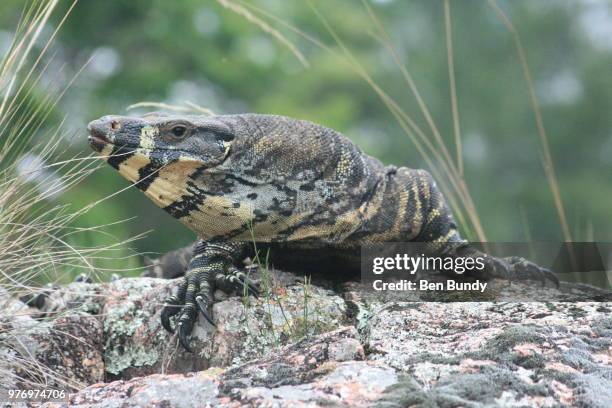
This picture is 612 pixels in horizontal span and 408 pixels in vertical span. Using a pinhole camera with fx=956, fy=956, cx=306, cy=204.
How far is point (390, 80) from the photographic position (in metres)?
31.3

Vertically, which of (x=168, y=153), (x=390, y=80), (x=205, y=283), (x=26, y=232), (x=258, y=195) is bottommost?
(x=205, y=283)

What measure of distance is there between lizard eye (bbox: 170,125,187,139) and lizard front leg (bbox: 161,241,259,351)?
0.67m

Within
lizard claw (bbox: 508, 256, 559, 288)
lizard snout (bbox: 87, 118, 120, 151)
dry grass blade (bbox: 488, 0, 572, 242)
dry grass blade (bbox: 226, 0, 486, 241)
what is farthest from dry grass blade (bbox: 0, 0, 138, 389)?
dry grass blade (bbox: 488, 0, 572, 242)

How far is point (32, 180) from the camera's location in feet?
17.2

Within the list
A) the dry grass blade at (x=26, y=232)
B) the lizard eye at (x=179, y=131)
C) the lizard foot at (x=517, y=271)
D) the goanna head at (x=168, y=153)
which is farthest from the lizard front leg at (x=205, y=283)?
the lizard foot at (x=517, y=271)

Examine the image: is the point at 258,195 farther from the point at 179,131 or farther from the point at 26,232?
the point at 26,232

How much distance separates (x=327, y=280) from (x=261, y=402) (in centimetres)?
210

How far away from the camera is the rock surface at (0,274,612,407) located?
374 cm

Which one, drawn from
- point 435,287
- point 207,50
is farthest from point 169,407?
point 207,50

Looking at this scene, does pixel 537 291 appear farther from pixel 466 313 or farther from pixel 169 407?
pixel 169 407

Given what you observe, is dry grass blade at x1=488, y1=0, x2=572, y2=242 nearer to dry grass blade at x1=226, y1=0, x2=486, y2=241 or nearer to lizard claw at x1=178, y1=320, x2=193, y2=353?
dry grass blade at x1=226, y1=0, x2=486, y2=241

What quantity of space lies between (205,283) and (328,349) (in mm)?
1387
